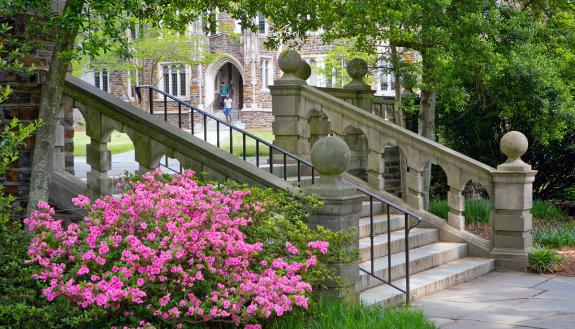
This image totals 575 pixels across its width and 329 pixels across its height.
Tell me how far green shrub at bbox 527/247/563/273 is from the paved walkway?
235 millimetres

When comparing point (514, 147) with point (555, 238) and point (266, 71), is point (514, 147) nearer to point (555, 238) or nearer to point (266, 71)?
point (555, 238)

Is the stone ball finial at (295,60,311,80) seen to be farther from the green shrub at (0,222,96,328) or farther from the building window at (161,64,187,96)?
the building window at (161,64,187,96)

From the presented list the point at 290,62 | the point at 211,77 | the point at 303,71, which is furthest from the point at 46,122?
the point at 211,77

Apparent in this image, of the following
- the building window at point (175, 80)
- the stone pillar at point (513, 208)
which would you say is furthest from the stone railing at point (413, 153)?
the building window at point (175, 80)

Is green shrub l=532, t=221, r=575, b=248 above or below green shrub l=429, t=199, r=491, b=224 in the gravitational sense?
below

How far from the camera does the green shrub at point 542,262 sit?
10.5m

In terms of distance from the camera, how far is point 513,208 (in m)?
10.7

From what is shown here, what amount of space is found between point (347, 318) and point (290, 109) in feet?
18.2

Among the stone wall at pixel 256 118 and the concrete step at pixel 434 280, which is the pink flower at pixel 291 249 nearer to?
the concrete step at pixel 434 280

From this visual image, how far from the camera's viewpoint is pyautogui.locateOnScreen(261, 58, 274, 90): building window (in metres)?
53.7

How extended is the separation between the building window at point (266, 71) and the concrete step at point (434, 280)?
143 ft

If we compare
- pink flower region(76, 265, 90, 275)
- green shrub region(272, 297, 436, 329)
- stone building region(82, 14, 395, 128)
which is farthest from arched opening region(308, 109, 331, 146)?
stone building region(82, 14, 395, 128)

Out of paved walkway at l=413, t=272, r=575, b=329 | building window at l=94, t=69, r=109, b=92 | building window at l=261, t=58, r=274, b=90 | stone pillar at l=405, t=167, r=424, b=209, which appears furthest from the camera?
building window at l=94, t=69, r=109, b=92

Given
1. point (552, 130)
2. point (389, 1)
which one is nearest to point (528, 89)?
point (552, 130)
